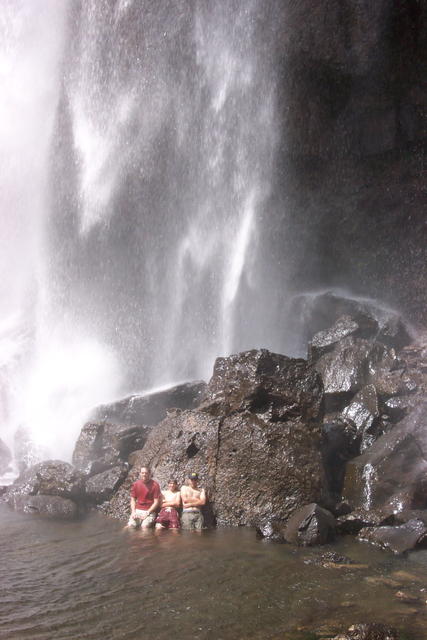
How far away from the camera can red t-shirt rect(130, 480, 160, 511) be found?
8.01 meters

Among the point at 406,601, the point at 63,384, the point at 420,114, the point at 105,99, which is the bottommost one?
the point at 406,601

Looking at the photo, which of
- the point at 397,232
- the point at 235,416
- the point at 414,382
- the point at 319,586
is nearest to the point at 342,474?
the point at 235,416

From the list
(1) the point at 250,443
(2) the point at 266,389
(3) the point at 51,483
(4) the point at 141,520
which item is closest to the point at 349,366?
(2) the point at 266,389

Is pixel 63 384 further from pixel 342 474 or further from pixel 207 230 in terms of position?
pixel 342 474

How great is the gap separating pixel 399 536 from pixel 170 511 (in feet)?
11.0

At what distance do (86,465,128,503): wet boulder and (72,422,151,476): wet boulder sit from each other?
0.82 metres

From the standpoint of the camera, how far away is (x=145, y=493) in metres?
8.08

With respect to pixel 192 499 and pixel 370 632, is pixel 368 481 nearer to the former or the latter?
pixel 192 499

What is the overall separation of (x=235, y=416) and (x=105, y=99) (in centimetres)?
1675

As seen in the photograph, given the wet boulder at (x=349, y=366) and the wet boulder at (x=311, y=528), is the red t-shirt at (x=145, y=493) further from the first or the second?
the wet boulder at (x=349, y=366)

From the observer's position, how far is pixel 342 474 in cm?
897

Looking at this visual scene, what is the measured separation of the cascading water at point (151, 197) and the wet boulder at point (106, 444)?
190 inches

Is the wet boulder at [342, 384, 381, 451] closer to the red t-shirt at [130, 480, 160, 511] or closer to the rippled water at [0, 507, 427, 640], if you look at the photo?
the rippled water at [0, 507, 427, 640]

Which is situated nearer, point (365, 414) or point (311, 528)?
point (311, 528)
